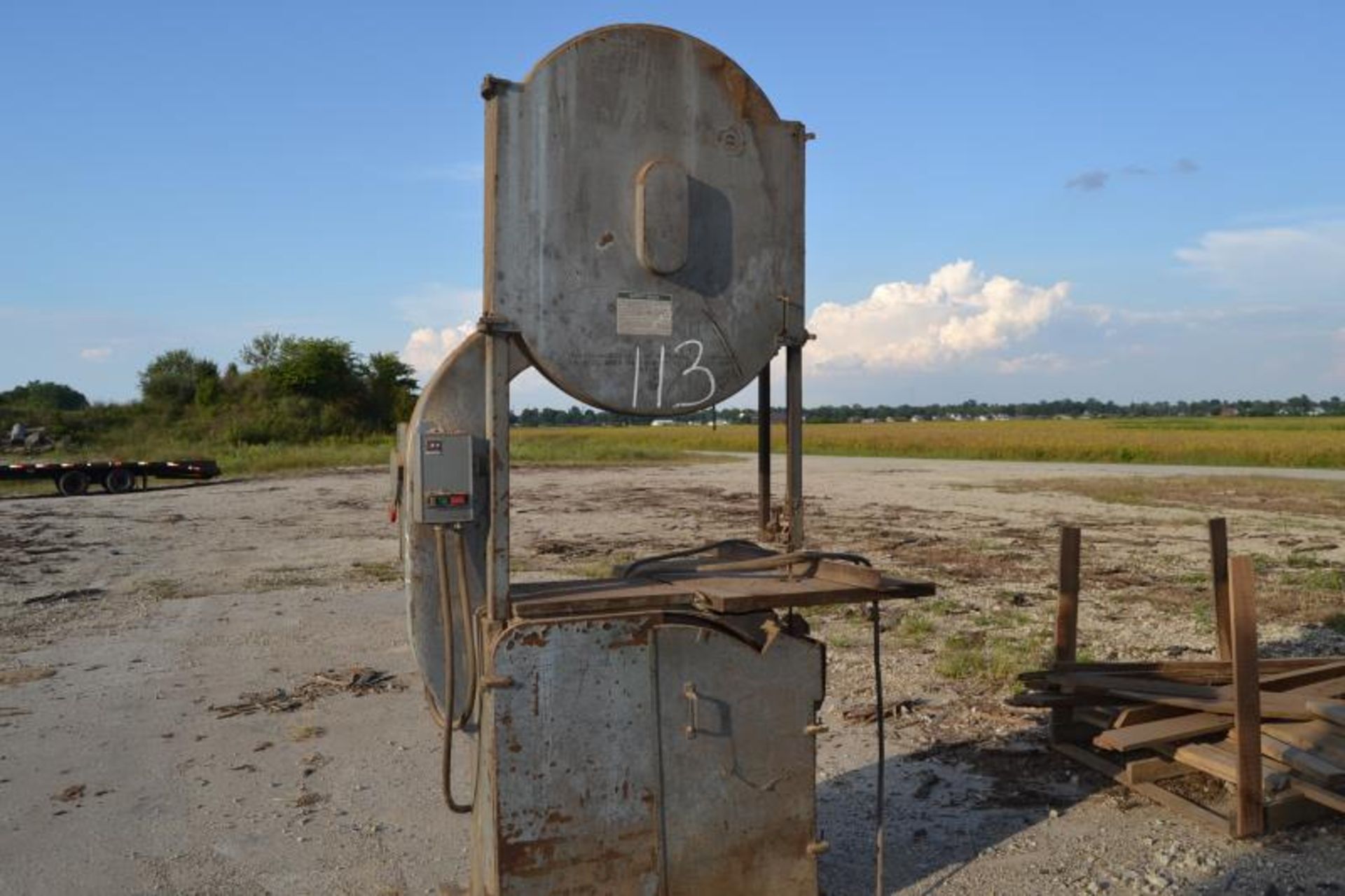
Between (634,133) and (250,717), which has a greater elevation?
(634,133)

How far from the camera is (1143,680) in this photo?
555cm

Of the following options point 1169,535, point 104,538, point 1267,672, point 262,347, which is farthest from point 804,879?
point 262,347

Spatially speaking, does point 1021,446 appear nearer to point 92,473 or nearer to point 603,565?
point 92,473

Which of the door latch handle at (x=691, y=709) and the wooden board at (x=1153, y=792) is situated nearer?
the door latch handle at (x=691, y=709)

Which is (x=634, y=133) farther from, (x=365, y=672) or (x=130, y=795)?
(x=365, y=672)

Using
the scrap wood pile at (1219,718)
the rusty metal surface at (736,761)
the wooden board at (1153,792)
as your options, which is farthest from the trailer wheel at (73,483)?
the rusty metal surface at (736,761)

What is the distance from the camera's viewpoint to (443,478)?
3.53m

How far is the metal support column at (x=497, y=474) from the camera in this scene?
11.4ft

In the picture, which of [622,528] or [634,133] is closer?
[634,133]

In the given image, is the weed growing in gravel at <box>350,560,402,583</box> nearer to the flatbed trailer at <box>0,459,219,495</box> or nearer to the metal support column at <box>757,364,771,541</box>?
the metal support column at <box>757,364,771,541</box>

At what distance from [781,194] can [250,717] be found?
4873mm

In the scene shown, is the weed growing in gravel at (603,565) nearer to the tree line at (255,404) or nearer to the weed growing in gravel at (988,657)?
the weed growing in gravel at (988,657)

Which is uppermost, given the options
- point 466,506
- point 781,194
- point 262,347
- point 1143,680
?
point 262,347

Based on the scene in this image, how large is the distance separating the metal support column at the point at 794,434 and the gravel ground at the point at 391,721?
145cm
